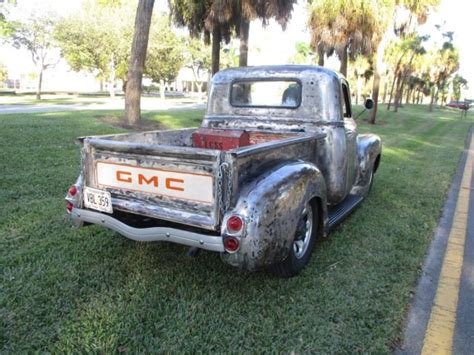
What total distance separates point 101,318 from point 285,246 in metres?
1.39

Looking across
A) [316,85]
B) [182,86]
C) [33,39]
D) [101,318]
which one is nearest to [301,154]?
[316,85]

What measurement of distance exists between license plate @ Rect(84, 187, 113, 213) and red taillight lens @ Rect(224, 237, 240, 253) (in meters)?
1.10

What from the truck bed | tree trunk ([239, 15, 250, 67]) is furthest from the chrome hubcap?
tree trunk ([239, 15, 250, 67])

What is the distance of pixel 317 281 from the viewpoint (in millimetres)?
3305

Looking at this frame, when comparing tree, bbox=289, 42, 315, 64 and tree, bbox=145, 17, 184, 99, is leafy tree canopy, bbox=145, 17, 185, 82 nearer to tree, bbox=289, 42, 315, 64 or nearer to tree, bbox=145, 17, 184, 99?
tree, bbox=145, 17, 184, 99

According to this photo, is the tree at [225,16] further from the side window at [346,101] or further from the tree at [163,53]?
the tree at [163,53]

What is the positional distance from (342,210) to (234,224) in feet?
7.26

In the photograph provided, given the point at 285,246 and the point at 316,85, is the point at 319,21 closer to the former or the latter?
the point at 316,85

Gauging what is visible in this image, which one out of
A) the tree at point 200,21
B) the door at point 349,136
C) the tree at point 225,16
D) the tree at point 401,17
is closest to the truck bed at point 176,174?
the door at point 349,136

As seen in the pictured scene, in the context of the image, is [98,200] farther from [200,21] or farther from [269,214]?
[200,21]

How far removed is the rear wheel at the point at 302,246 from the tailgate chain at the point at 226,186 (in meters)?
0.71

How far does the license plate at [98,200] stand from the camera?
3.21 meters

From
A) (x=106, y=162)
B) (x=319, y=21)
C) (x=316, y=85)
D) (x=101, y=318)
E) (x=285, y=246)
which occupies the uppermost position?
(x=319, y=21)

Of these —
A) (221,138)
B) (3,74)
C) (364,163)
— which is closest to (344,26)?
(364,163)
